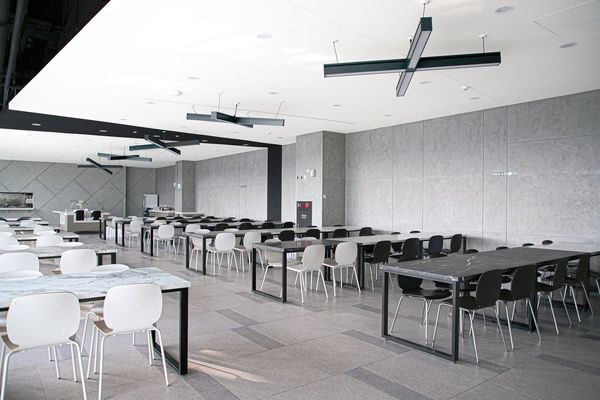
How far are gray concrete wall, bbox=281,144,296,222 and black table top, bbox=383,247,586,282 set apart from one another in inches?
353

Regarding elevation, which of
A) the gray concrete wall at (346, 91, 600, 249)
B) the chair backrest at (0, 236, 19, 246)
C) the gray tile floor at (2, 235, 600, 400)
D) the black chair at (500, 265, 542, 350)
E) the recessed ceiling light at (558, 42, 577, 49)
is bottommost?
the gray tile floor at (2, 235, 600, 400)

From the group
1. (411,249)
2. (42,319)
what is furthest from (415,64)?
(42,319)

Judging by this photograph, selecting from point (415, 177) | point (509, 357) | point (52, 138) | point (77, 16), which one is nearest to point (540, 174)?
point (415, 177)

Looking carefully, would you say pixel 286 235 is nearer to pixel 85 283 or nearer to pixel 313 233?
pixel 313 233

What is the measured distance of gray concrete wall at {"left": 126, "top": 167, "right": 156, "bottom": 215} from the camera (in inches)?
955

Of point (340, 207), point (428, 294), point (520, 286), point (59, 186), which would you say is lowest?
point (428, 294)

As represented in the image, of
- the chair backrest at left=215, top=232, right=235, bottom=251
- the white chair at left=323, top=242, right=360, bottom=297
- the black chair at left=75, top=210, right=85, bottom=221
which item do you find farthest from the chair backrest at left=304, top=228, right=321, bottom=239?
the black chair at left=75, top=210, right=85, bottom=221

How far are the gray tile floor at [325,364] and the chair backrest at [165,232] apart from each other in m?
5.10

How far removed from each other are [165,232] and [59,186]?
596 inches

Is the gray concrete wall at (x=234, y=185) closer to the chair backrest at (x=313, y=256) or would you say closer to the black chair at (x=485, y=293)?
the chair backrest at (x=313, y=256)

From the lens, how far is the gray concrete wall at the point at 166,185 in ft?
76.3

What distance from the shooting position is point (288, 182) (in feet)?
47.4

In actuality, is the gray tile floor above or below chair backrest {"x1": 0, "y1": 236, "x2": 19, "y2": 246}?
below

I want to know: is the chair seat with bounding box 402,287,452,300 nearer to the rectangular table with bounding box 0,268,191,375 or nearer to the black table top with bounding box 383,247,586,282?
the black table top with bounding box 383,247,586,282
